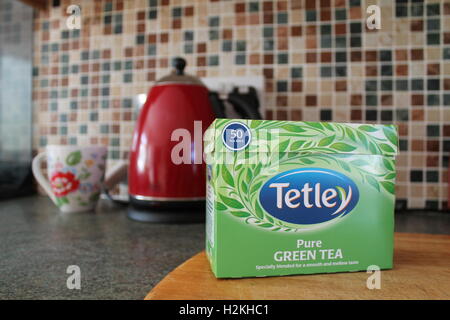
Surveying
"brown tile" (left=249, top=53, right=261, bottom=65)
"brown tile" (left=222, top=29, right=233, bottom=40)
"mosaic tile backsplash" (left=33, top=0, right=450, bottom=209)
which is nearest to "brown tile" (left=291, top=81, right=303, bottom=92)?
"mosaic tile backsplash" (left=33, top=0, right=450, bottom=209)

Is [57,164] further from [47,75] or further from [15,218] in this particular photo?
[47,75]

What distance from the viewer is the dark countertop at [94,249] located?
36 cm

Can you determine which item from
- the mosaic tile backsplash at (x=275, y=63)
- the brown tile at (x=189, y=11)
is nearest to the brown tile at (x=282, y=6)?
the mosaic tile backsplash at (x=275, y=63)

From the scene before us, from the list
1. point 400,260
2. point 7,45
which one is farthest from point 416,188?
point 7,45

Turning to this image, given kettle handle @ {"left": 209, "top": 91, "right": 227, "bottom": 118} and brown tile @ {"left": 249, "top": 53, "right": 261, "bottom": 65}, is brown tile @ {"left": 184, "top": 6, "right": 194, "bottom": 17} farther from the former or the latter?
kettle handle @ {"left": 209, "top": 91, "right": 227, "bottom": 118}

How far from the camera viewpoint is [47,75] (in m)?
1.07

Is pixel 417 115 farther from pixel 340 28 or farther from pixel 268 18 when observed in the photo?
pixel 268 18

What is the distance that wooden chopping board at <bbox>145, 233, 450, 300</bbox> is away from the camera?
288 mm

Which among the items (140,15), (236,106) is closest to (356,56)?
(236,106)

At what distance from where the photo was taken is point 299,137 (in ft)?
1.07

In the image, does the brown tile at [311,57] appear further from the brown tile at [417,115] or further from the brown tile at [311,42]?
the brown tile at [417,115]

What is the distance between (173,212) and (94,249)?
203 millimetres

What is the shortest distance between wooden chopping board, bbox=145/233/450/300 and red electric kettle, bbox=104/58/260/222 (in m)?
0.32
